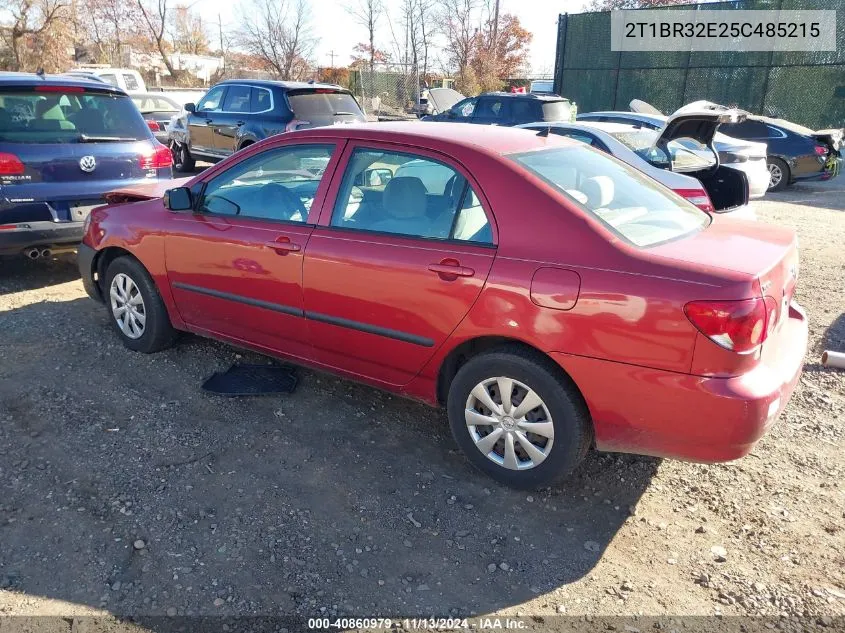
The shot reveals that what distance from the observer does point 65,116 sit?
6.05 meters

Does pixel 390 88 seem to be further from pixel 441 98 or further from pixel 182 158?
pixel 182 158

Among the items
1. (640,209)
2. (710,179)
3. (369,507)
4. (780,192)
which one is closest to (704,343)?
(640,209)

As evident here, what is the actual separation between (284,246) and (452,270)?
109cm

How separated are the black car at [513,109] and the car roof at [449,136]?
28.7 feet

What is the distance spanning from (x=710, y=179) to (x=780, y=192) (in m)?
7.27

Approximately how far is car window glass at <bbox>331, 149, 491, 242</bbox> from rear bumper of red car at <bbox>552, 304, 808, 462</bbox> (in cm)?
82

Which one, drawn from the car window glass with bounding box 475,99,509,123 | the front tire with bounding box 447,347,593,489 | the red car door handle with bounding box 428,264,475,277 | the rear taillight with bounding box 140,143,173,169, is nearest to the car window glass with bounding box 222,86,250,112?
the car window glass with bounding box 475,99,509,123

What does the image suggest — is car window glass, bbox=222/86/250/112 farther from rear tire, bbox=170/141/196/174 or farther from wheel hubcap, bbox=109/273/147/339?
wheel hubcap, bbox=109/273/147/339

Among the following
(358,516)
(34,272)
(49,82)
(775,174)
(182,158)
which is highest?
(49,82)

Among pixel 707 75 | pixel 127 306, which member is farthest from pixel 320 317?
pixel 707 75

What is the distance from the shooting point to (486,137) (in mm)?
3529

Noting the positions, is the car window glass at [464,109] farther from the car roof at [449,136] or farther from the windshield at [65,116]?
the car roof at [449,136]

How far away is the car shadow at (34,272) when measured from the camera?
6.17 m

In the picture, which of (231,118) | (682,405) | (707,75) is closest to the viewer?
(682,405)
